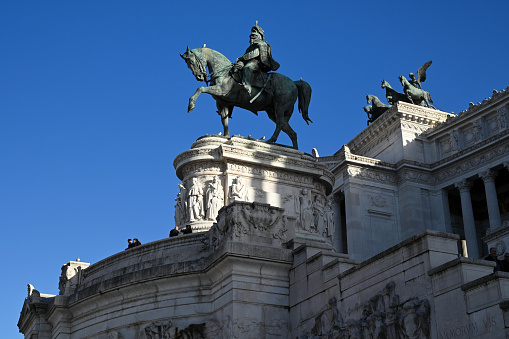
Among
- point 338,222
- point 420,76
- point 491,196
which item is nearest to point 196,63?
point 338,222

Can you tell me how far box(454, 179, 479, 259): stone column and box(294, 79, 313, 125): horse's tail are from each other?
24.7 m

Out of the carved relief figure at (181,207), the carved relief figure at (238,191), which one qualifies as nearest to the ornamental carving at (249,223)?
the carved relief figure at (238,191)

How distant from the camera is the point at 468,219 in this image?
180 ft

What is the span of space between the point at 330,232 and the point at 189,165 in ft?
20.4

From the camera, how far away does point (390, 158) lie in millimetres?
60875

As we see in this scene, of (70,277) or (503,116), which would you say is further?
(503,116)

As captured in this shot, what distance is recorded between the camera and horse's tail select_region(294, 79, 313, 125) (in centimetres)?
3259

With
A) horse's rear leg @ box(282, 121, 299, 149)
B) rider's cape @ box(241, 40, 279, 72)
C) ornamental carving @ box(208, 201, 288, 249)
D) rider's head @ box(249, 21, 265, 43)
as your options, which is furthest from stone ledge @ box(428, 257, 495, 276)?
rider's head @ box(249, 21, 265, 43)

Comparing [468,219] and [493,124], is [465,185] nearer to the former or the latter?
[468,219]

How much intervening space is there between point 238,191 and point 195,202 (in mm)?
1734

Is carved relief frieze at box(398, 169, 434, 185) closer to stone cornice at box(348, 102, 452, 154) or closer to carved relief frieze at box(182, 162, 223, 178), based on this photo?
stone cornice at box(348, 102, 452, 154)

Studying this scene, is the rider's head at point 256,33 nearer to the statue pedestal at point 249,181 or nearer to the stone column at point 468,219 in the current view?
the statue pedestal at point 249,181

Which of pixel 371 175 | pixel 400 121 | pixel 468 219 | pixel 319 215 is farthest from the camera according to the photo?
pixel 400 121

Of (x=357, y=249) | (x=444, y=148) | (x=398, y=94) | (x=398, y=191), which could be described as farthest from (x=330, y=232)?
(x=398, y=94)
